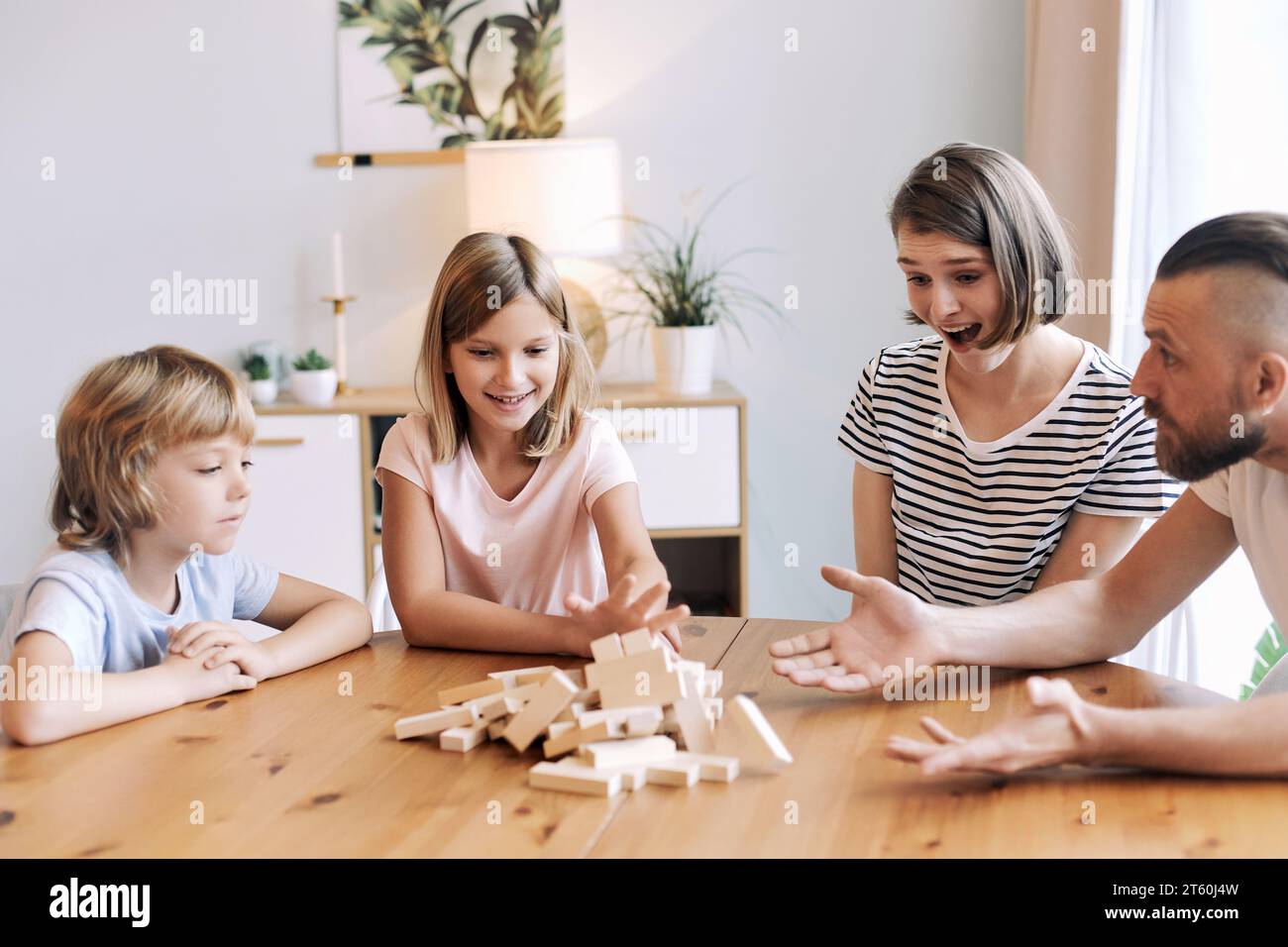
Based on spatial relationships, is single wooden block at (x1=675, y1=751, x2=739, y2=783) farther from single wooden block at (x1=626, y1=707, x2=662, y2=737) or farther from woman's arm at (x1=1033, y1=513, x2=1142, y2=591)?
woman's arm at (x1=1033, y1=513, x2=1142, y2=591)

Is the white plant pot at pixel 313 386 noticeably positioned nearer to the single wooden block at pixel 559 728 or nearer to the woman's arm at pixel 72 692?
the woman's arm at pixel 72 692

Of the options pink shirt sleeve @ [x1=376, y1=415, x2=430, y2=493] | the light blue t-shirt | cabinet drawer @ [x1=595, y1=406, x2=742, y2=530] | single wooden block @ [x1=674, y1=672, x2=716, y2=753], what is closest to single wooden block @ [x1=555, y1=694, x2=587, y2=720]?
single wooden block @ [x1=674, y1=672, x2=716, y2=753]

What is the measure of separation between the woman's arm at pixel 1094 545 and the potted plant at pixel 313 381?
2196mm

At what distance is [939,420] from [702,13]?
2.08 meters

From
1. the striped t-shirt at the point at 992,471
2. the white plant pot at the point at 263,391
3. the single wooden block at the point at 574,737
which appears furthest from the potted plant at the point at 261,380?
the single wooden block at the point at 574,737

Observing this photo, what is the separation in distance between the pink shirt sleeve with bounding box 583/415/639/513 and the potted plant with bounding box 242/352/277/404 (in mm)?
1779

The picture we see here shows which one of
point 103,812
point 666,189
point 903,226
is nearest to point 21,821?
point 103,812

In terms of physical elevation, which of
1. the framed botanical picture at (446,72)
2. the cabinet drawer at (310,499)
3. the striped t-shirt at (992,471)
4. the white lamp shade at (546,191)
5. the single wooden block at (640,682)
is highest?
the framed botanical picture at (446,72)

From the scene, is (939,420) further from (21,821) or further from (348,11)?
(348,11)

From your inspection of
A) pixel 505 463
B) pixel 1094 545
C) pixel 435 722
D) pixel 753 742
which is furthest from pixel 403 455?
pixel 1094 545

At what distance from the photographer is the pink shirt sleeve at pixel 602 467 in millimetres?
1990

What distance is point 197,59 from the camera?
12.2 ft
